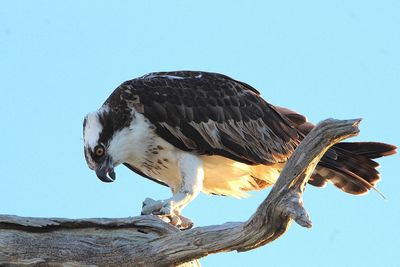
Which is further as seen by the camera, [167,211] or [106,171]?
[106,171]

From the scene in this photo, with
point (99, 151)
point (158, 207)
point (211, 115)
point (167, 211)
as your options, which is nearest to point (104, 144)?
point (99, 151)

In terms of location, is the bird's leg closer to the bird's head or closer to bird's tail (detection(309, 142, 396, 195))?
the bird's head

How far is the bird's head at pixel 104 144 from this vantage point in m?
10.0

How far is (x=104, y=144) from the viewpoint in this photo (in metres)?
10.0

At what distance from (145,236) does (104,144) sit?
6.89 ft

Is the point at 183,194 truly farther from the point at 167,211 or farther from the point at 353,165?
the point at 353,165

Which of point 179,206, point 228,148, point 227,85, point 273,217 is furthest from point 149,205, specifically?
point 273,217

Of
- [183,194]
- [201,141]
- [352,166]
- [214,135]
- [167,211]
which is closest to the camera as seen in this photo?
[167,211]

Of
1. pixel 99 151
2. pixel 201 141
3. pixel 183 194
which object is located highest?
pixel 201 141

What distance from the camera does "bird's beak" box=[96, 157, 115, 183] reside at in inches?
393

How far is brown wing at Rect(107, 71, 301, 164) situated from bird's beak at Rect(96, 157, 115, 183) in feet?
2.16

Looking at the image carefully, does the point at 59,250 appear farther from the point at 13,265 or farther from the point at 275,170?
the point at 275,170

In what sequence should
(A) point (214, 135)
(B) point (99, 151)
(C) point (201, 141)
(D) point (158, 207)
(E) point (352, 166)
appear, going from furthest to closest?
(E) point (352, 166)
(A) point (214, 135)
(C) point (201, 141)
(B) point (99, 151)
(D) point (158, 207)

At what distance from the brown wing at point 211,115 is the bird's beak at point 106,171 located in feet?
2.16
